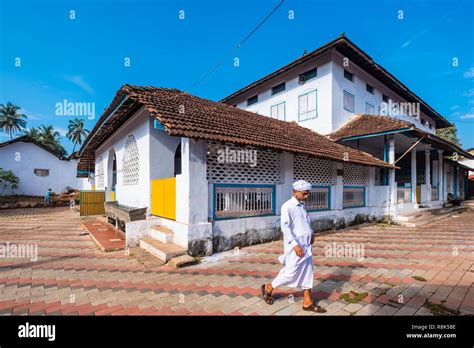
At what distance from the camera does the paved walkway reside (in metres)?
3.03

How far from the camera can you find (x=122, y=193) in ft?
30.0

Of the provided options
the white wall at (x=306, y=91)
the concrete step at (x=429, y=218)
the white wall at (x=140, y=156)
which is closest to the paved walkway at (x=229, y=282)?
the white wall at (x=140, y=156)

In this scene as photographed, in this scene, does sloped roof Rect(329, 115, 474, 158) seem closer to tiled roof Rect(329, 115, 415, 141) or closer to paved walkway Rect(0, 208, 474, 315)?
tiled roof Rect(329, 115, 415, 141)

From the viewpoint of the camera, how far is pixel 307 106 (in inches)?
502

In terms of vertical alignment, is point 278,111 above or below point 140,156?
above

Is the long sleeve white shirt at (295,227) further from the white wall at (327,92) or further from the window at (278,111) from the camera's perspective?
the window at (278,111)

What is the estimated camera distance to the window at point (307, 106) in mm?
12385

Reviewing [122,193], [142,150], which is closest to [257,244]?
[142,150]

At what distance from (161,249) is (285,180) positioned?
3768mm

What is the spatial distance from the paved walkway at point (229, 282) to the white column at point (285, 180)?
117cm

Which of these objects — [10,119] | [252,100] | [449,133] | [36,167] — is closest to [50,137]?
[10,119]

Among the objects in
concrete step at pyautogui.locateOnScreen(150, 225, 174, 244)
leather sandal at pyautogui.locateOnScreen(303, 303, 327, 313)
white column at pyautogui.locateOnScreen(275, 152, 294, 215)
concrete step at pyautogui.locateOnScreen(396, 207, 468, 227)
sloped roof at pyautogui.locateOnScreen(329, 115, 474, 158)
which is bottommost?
concrete step at pyautogui.locateOnScreen(396, 207, 468, 227)

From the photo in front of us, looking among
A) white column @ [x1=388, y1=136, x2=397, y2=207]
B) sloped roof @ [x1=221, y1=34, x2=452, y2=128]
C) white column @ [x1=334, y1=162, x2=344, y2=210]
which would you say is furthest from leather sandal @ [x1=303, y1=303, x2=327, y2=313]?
sloped roof @ [x1=221, y1=34, x2=452, y2=128]

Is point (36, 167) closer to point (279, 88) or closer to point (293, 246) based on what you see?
point (279, 88)
